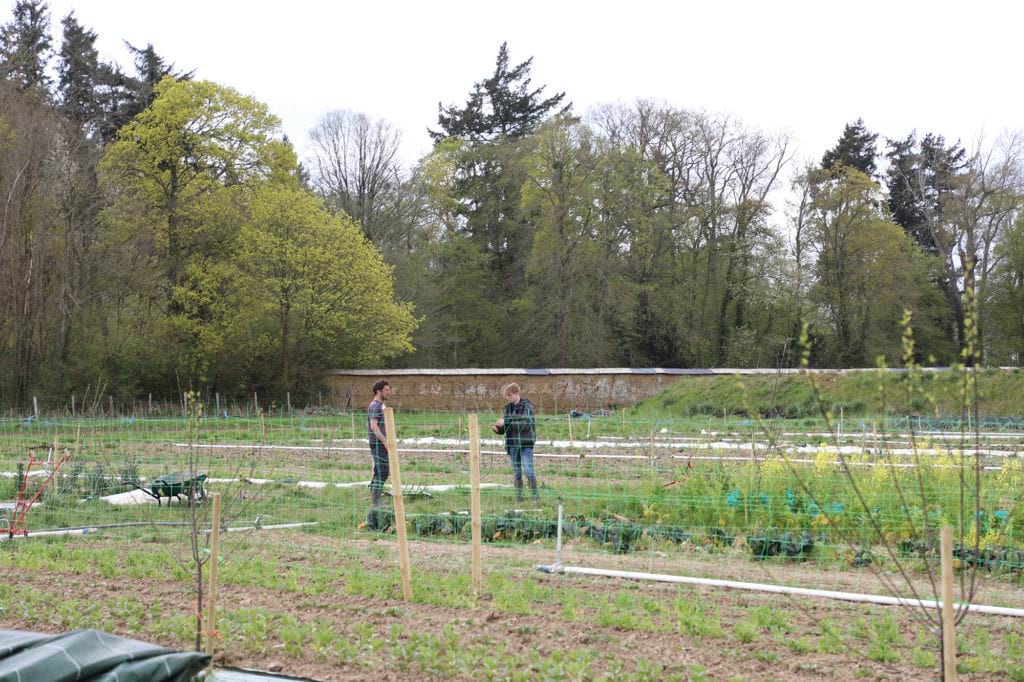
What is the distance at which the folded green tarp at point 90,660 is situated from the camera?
14.1 feet

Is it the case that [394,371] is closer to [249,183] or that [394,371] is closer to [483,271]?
[249,183]

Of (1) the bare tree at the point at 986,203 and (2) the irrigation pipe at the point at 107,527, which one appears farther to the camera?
(1) the bare tree at the point at 986,203

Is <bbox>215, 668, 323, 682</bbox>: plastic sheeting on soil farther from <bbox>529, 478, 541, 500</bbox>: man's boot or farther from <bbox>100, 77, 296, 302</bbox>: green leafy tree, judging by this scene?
<bbox>100, 77, 296, 302</bbox>: green leafy tree

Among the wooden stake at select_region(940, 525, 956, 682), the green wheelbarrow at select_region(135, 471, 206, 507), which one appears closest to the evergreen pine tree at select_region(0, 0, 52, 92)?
the green wheelbarrow at select_region(135, 471, 206, 507)

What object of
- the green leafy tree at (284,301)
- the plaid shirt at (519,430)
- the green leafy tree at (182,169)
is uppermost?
the green leafy tree at (182,169)

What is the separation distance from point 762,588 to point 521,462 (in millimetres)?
4578

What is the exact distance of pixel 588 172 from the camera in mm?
38281

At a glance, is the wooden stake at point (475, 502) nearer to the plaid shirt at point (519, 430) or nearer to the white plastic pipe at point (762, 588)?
the white plastic pipe at point (762, 588)

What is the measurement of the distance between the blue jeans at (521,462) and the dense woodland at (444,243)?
67.2ft

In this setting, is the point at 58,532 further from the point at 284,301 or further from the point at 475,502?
the point at 284,301

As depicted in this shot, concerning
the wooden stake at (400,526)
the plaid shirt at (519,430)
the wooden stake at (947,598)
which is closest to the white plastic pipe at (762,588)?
the wooden stake at (400,526)

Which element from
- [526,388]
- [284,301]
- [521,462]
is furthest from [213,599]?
[284,301]

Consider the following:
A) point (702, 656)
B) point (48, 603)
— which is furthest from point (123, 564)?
point (702, 656)

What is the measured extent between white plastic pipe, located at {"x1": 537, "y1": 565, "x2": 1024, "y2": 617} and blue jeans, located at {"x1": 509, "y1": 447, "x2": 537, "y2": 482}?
3377 mm
